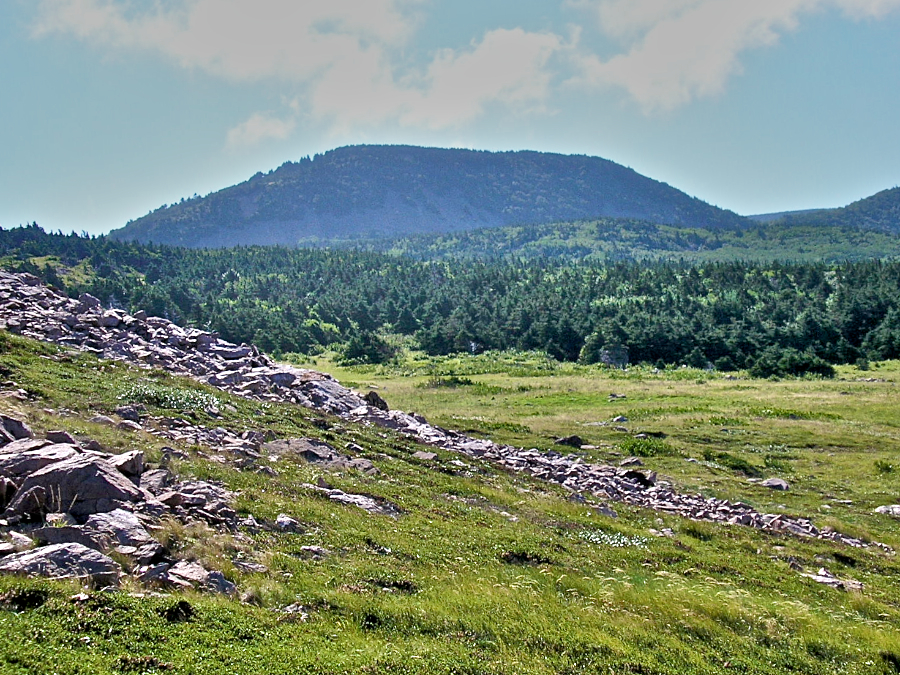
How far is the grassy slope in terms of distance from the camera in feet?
29.3

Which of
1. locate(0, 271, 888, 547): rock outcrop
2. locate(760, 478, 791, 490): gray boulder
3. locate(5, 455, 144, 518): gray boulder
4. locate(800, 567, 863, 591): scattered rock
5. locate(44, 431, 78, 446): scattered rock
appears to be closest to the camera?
locate(5, 455, 144, 518): gray boulder

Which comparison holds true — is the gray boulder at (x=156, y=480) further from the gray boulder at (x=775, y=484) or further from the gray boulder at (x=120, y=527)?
the gray boulder at (x=775, y=484)

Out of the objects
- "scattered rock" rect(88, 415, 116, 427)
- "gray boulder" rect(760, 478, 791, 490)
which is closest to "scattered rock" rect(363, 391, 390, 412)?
"scattered rock" rect(88, 415, 116, 427)

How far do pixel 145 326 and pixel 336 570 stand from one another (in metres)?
30.8

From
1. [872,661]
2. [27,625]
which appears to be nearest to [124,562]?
[27,625]

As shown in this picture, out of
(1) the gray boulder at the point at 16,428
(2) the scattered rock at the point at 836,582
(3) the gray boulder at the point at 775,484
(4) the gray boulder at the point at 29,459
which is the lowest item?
(3) the gray boulder at the point at 775,484

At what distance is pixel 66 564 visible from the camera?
381 inches

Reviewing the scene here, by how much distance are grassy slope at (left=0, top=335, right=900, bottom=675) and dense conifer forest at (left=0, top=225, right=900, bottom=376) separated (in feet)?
225

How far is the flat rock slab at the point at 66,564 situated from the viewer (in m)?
9.34

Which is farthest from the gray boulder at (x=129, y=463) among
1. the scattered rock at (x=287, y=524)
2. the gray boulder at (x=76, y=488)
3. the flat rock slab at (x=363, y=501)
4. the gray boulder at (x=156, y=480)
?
the flat rock slab at (x=363, y=501)

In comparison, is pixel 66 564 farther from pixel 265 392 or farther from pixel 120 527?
pixel 265 392

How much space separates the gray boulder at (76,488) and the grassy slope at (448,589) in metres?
1.37

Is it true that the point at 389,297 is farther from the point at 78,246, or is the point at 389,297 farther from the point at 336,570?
the point at 336,570

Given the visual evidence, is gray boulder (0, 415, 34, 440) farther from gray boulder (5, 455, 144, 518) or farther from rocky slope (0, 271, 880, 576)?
gray boulder (5, 455, 144, 518)
